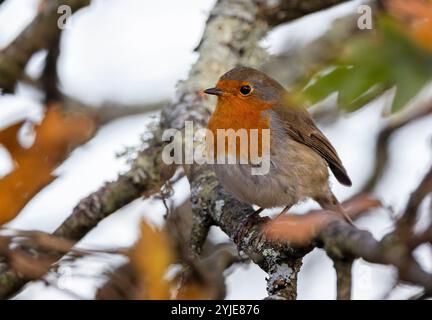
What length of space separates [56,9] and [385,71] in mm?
3384

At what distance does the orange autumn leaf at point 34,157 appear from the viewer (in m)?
1.97

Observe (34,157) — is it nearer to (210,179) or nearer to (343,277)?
(343,277)

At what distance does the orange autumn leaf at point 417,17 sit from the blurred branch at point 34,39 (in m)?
3.17

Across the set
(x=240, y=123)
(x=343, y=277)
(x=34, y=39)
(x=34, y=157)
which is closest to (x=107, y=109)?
(x=34, y=39)

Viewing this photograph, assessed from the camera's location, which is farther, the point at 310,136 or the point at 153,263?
the point at 310,136

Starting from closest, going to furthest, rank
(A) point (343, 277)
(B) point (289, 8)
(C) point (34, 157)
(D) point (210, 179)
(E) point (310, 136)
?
(A) point (343, 277) → (C) point (34, 157) → (D) point (210, 179) → (E) point (310, 136) → (B) point (289, 8)

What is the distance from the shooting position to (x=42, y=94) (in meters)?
4.73

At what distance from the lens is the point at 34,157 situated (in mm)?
2162

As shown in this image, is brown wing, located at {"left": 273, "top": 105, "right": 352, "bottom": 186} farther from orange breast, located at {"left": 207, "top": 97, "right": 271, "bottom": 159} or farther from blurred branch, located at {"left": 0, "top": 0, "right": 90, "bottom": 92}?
blurred branch, located at {"left": 0, "top": 0, "right": 90, "bottom": 92}

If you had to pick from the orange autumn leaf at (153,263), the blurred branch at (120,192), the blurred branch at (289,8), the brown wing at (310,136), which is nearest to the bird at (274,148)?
the brown wing at (310,136)

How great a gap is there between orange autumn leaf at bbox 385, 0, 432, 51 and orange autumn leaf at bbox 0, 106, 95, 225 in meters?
1.18

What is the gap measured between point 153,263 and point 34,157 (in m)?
0.56

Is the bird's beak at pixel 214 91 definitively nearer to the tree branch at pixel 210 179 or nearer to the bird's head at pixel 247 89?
the bird's head at pixel 247 89

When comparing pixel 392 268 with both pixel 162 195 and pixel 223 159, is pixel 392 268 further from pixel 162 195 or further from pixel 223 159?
pixel 223 159
